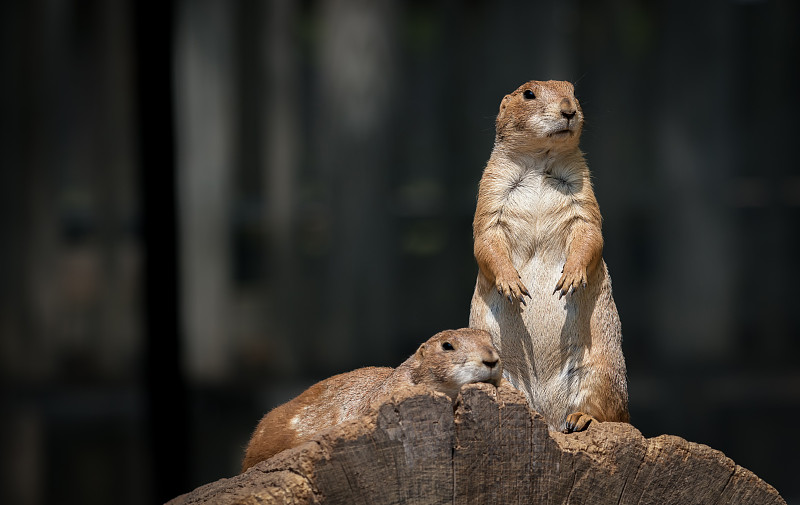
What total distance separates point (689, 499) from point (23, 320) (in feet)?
20.0

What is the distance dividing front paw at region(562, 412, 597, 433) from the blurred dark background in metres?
4.28

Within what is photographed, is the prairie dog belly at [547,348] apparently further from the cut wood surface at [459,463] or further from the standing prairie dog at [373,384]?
the cut wood surface at [459,463]

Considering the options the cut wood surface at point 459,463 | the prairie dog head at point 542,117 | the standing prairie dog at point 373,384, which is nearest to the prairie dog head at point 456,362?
the standing prairie dog at point 373,384

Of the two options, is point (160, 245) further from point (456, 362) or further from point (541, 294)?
point (456, 362)

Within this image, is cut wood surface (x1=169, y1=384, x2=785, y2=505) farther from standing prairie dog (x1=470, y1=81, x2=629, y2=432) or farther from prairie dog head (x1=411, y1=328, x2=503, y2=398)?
standing prairie dog (x1=470, y1=81, x2=629, y2=432)

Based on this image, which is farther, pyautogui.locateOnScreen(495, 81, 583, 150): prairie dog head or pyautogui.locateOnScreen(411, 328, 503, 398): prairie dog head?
pyautogui.locateOnScreen(495, 81, 583, 150): prairie dog head

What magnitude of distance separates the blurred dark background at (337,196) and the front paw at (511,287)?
13.8 feet

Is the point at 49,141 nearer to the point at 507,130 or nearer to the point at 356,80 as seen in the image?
the point at 356,80

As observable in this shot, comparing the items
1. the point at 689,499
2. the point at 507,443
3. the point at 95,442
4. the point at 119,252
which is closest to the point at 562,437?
the point at 507,443

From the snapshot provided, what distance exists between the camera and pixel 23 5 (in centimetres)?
729

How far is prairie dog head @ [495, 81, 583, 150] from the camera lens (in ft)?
10.8

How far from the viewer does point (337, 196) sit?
299 inches

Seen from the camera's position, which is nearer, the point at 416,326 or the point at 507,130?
the point at 507,130

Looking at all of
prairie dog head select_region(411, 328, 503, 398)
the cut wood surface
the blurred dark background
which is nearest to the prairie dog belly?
prairie dog head select_region(411, 328, 503, 398)
